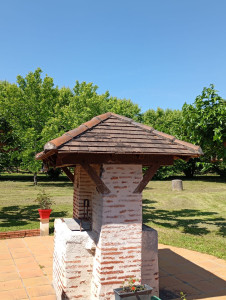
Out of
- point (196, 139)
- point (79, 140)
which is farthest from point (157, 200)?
point (79, 140)

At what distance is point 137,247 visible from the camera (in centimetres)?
548

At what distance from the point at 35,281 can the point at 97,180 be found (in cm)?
357

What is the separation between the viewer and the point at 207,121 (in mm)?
9781

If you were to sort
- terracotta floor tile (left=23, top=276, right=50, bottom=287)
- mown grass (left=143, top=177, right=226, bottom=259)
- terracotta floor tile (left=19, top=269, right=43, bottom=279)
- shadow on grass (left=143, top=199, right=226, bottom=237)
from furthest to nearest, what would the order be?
shadow on grass (left=143, top=199, right=226, bottom=237) < mown grass (left=143, top=177, right=226, bottom=259) < terracotta floor tile (left=19, top=269, right=43, bottom=279) < terracotta floor tile (left=23, top=276, right=50, bottom=287)

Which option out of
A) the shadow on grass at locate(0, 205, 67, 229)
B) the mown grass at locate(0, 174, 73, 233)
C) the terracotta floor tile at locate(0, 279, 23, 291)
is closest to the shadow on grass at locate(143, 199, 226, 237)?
the mown grass at locate(0, 174, 73, 233)

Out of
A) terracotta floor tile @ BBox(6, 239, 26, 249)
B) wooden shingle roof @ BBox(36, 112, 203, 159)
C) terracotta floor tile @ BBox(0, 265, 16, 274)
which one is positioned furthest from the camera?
terracotta floor tile @ BBox(6, 239, 26, 249)

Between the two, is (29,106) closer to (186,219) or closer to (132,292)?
(186,219)

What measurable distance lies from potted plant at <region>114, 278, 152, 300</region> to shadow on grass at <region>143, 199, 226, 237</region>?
25.6ft

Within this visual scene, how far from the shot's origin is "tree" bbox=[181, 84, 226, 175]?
948 cm

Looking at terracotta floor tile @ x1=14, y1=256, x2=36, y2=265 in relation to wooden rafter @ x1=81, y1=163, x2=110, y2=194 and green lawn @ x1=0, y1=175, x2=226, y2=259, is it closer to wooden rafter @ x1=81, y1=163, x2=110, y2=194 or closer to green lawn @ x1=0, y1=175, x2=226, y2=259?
green lawn @ x1=0, y1=175, x2=226, y2=259

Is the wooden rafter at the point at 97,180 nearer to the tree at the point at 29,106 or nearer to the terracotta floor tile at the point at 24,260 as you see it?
the terracotta floor tile at the point at 24,260

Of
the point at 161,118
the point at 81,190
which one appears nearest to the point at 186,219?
the point at 81,190

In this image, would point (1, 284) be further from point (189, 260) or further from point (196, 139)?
point (196, 139)

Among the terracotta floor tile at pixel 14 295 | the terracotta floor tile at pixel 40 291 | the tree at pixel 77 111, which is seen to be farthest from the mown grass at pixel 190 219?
the tree at pixel 77 111
